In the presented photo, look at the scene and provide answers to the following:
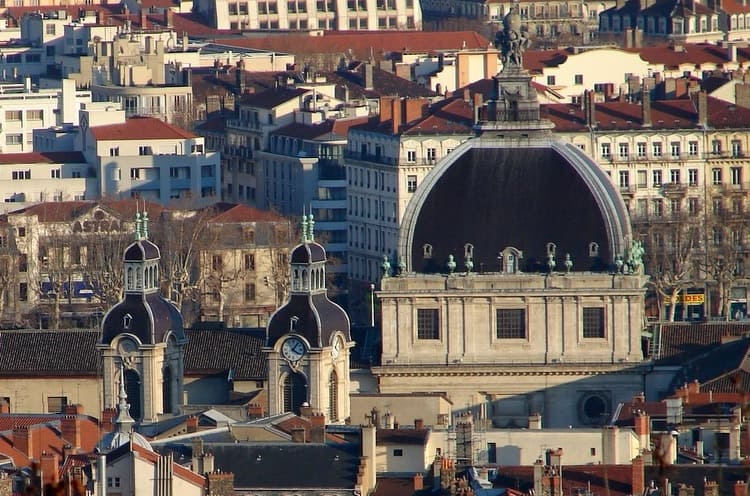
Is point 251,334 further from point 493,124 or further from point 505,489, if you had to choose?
point 505,489

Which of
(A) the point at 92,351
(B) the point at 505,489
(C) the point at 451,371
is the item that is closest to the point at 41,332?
(A) the point at 92,351

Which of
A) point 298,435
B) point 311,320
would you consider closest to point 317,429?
point 298,435

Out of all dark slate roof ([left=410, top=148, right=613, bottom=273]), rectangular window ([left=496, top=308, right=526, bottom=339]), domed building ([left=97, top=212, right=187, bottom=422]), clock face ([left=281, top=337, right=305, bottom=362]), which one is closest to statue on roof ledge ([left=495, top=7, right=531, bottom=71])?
dark slate roof ([left=410, top=148, right=613, bottom=273])

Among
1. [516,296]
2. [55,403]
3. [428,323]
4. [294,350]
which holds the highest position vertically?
[294,350]

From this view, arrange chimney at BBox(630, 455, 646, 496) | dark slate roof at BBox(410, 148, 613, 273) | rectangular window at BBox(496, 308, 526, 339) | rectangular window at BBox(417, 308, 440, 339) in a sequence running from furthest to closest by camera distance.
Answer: rectangular window at BBox(417, 308, 440, 339) → rectangular window at BBox(496, 308, 526, 339) → dark slate roof at BBox(410, 148, 613, 273) → chimney at BBox(630, 455, 646, 496)

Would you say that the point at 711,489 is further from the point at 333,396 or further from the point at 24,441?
the point at 333,396

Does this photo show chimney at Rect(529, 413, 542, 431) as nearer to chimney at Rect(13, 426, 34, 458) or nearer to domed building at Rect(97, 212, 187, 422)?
domed building at Rect(97, 212, 187, 422)
